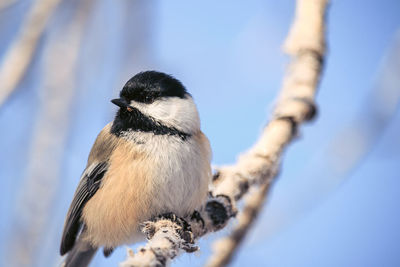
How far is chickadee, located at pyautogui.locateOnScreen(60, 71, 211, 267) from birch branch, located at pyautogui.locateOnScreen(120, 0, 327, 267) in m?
0.09

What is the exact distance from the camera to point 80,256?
1929mm

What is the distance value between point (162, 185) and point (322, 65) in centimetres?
80

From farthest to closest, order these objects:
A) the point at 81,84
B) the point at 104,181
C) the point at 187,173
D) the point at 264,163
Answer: the point at 81,84, the point at 104,181, the point at 187,173, the point at 264,163

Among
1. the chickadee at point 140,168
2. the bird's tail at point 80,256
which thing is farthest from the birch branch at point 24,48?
the bird's tail at point 80,256

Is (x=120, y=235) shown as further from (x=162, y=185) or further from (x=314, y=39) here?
(x=314, y=39)

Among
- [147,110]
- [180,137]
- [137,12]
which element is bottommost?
[180,137]

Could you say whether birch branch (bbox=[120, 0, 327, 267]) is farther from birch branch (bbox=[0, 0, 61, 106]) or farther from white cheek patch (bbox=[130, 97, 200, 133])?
birch branch (bbox=[0, 0, 61, 106])

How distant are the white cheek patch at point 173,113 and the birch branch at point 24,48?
1.47 ft

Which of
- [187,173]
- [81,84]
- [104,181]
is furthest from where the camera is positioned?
[81,84]

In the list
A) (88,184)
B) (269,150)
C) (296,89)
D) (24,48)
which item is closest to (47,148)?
(88,184)

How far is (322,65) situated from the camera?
5.18 ft

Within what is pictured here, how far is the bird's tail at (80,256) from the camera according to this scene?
6.26ft

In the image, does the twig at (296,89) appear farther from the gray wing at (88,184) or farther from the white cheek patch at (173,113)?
the gray wing at (88,184)

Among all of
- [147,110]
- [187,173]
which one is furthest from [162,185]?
[147,110]
